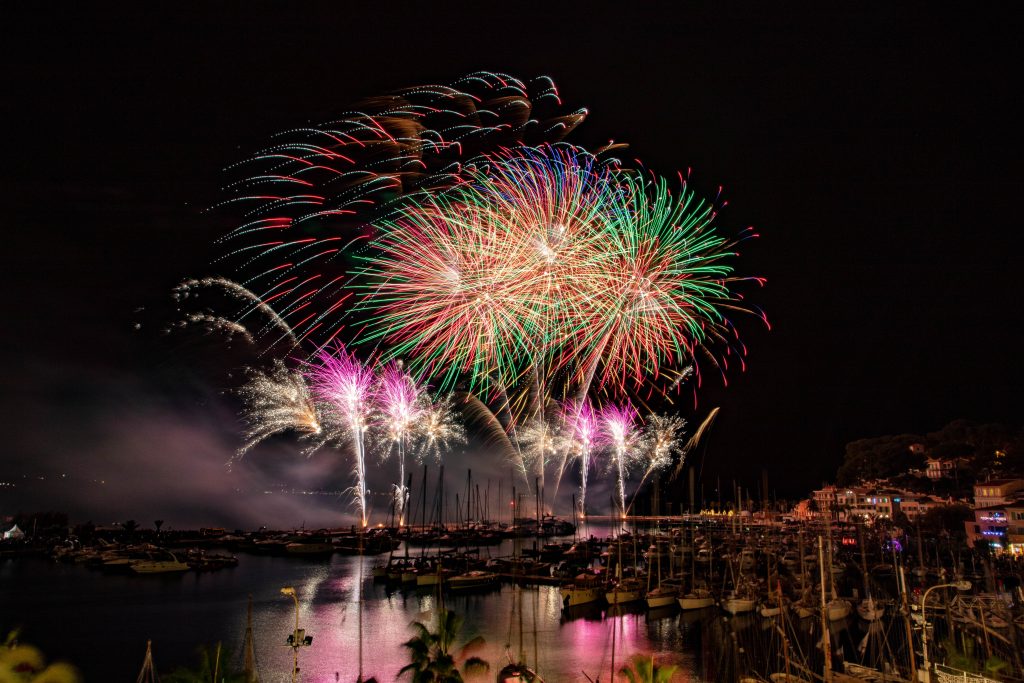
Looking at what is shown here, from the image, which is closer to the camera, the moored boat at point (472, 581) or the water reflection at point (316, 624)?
the water reflection at point (316, 624)

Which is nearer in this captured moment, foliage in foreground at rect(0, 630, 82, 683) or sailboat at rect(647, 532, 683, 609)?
foliage in foreground at rect(0, 630, 82, 683)

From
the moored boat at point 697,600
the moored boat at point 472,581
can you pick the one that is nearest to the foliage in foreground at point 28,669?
the moored boat at point 697,600

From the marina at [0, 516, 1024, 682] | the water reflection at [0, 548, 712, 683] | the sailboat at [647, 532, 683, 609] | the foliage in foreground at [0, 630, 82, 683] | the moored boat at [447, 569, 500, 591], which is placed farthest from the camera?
the moored boat at [447, 569, 500, 591]

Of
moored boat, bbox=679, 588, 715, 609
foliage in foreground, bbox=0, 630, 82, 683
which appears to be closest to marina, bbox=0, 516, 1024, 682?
moored boat, bbox=679, 588, 715, 609

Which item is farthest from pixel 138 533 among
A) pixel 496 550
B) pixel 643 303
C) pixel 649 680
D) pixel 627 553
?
pixel 649 680

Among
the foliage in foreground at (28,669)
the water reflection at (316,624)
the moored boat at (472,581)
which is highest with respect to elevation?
the foliage in foreground at (28,669)

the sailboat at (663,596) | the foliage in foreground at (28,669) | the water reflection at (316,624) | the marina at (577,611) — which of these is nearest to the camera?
the foliage in foreground at (28,669)

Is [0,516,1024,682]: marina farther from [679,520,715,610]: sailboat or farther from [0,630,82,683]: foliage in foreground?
[0,630,82,683]: foliage in foreground

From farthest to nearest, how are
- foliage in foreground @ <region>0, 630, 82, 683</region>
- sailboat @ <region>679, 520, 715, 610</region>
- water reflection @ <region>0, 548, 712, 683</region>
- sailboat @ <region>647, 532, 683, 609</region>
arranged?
sailboat @ <region>647, 532, 683, 609</region> → sailboat @ <region>679, 520, 715, 610</region> → water reflection @ <region>0, 548, 712, 683</region> → foliage in foreground @ <region>0, 630, 82, 683</region>

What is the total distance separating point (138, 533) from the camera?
266 ft

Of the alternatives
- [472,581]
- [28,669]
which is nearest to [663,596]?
[472,581]

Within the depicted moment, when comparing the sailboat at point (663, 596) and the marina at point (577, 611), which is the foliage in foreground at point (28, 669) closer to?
the marina at point (577, 611)

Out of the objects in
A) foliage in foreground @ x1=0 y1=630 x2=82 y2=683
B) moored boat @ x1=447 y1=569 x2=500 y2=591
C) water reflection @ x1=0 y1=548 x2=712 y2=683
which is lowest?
water reflection @ x1=0 y1=548 x2=712 y2=683

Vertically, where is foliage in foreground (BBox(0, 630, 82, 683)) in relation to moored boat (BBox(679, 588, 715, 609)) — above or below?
above
